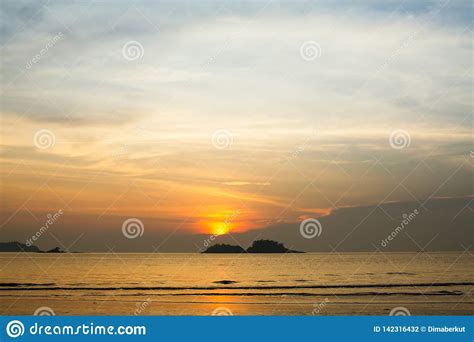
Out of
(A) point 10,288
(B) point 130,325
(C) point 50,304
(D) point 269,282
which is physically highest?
(D) point 269,282

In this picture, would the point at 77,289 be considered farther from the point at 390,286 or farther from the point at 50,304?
the point at 390,286

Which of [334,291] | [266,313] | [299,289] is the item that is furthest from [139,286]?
[266,313]

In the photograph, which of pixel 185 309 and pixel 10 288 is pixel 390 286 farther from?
pixel 10 288

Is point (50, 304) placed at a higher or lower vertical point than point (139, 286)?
lower

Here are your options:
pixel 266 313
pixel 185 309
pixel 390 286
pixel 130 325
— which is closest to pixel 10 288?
pixel 185 309

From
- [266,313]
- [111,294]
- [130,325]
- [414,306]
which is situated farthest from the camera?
[111,294]

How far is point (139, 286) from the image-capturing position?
3956 cm

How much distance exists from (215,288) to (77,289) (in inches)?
371

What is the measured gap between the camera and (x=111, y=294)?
33.0 metres

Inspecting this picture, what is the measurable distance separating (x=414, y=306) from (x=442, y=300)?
296 centimetres

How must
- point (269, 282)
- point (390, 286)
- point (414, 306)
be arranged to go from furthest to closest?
point (269, 282) → point (390, 286) → point (414, 306)

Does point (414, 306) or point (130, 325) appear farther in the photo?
point (414, 306)

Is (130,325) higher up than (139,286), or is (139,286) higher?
(139,286)

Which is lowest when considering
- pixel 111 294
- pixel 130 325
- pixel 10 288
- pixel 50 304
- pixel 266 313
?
pixel 130 325
